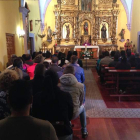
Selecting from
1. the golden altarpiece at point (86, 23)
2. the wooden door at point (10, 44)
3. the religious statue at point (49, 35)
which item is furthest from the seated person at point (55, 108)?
the religious statue at point (49, 35)

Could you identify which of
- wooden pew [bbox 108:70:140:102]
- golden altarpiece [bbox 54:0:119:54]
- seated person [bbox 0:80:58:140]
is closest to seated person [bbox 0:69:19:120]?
seated person [bbox 0:80:58:140]

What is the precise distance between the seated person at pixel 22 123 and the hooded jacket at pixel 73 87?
1.44 meters

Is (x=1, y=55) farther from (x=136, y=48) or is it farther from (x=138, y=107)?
(x=136, y=48)

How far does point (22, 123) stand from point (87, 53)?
10.8m

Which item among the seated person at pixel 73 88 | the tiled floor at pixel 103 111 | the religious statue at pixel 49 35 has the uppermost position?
the religious statue at pixel 49 35

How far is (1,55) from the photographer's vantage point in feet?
22.0

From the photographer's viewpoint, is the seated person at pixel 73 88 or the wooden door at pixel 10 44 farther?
the wooden door at pixel 10 44

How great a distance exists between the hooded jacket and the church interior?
36 millimetres

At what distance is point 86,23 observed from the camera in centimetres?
1597

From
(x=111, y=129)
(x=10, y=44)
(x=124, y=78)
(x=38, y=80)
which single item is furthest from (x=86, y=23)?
(x=38, y=80)

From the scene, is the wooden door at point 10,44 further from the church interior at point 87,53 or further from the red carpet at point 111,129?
the red carpet at point 111,129

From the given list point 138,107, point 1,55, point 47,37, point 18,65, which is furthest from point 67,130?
point 47,37

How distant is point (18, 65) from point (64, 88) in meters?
1.50

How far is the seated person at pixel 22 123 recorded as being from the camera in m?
1.15
